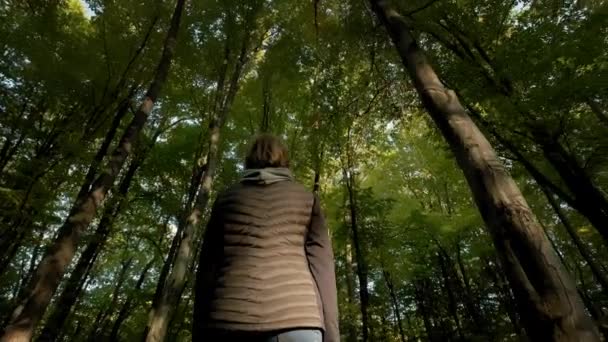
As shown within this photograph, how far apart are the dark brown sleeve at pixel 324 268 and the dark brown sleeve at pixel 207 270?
38cm

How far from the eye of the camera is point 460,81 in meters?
8.13

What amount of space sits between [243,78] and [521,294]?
11585mm

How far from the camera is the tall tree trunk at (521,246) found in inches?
66.9

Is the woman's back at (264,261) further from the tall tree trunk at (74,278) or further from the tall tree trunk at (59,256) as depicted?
the tall tree trunk at (74,278)

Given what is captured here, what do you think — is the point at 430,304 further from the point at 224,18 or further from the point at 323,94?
the point at 224,18

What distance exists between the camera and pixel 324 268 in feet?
5.01

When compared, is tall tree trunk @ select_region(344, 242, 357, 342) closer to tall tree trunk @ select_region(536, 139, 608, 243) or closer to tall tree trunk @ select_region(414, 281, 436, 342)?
tall tree trunk @ select_region(414, 281, 436, 342)

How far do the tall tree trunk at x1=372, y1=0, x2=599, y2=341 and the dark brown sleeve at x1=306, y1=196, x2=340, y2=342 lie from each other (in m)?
1.03

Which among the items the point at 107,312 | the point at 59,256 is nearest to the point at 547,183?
the point at 59,256

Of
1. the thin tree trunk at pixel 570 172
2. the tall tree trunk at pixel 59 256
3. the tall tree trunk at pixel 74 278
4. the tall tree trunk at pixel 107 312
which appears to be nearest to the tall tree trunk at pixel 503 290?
the thin tree trunk at pixel 570 172

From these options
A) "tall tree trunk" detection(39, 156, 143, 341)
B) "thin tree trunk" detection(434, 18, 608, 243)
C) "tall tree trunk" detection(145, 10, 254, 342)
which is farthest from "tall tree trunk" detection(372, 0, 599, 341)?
"tall tree trunk" detection(39, 156, 143, 341)

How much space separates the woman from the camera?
1.27 metres

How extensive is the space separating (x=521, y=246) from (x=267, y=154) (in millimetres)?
1418

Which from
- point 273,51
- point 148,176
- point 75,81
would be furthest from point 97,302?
point 273,51
